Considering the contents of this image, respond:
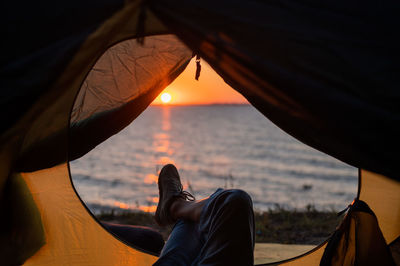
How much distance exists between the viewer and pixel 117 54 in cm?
253

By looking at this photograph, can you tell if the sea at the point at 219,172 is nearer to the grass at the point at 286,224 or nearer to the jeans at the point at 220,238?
the grass at the point at 286,224

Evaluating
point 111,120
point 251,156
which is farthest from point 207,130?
point 111,120

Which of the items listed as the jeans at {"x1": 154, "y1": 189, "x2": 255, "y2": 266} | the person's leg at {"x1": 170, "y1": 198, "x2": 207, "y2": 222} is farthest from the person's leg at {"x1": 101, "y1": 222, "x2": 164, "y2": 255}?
the jeans at {"x1": 154, "y1": 189, "x2": 255, "y2": 266}

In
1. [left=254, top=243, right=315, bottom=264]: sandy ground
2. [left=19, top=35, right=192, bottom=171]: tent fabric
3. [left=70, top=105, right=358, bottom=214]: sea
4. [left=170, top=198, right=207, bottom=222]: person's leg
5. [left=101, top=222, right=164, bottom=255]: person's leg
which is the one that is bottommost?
[left=70, top=105, right=358, bottom=214]: sea

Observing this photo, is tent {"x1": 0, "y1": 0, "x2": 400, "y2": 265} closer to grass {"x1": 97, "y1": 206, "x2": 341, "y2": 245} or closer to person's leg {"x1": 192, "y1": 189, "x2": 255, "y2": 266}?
person's leg {"x1": 192, "y1": 189, "x2": 255, "y2": 266}

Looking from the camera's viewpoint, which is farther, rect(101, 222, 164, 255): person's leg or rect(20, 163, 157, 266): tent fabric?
rect(101, 222, 164, 255): person's leg

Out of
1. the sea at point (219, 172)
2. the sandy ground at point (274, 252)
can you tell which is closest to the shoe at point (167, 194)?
the sandy ground at point (274, 252)

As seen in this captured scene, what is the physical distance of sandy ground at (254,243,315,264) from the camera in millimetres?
2717

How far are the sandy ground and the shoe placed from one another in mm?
670

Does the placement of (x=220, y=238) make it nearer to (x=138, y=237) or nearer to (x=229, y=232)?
(x=229, y=232)

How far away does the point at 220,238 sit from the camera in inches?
71.5

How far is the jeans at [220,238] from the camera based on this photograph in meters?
1.79

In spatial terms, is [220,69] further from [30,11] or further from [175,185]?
[175,185]

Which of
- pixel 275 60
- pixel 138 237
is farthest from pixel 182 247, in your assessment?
pixel 275 60
